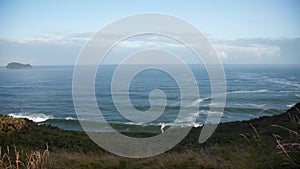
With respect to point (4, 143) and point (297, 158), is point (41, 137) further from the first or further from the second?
point (297, 158)

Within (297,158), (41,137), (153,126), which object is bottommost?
(153,126)

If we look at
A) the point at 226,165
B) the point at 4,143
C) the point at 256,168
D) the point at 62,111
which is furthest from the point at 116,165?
the point at 62,111

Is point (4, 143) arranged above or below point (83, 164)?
below

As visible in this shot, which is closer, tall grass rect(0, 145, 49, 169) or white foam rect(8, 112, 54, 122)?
tall grass rect(0, 145, 49, 169)

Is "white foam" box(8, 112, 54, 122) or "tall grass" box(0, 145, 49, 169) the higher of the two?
"tall grass" box(0, 145, 49, 169)

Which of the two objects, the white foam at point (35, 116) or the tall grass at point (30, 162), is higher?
the tall grass at point (30, 162)

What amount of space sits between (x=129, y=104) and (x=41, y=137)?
30464mm

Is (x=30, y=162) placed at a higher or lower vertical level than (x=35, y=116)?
higher

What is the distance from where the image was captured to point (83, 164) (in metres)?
6.44

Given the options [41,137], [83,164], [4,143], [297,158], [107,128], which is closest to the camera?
[297,158]

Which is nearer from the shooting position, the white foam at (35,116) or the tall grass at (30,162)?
the tall grass at (30,162)

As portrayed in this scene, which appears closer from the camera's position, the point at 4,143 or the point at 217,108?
the point at 4,143

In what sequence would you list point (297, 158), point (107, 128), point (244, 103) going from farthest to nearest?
point (244, 103), point (107, 128), point (297, 158)

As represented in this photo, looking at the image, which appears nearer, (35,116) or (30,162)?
(30,162)
